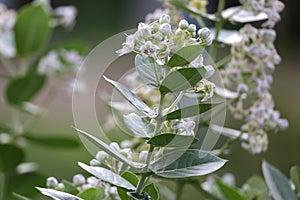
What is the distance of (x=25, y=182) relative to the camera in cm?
111

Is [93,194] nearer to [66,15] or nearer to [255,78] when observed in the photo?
[255,78]

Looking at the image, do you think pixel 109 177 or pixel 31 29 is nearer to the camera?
pixel 109 177

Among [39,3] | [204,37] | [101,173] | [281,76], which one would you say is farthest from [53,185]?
[281,76]

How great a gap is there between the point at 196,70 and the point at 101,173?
11 cm

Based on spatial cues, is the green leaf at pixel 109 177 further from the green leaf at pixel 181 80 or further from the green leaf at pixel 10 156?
the green leaf at pixel 10 156

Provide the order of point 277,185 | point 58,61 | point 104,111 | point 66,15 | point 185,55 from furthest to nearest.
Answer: point 104,111 < point 66,15 < point 58,61 < point 277,185 < point 185,55

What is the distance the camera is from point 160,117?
0.54 m

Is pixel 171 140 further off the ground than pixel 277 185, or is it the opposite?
pixel 171 140

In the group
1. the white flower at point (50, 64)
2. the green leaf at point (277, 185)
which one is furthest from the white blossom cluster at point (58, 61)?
the green leaf at point (277, 185)

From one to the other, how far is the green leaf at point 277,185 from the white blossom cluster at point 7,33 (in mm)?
571

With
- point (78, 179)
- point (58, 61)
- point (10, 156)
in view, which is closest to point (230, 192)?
point (78, 179)

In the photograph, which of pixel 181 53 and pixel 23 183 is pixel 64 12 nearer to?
pixel 23 183

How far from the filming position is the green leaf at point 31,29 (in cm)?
117

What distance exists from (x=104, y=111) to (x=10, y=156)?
2.72 meters
